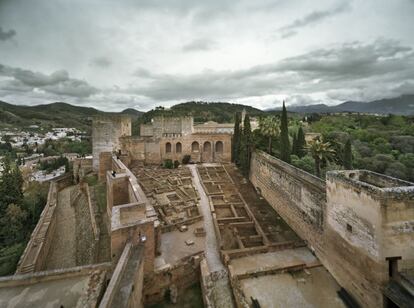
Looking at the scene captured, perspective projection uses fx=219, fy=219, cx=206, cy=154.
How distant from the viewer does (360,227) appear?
7801mm

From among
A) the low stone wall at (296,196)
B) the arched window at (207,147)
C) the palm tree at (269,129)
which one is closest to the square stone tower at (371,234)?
the low stone wall at (296,196)

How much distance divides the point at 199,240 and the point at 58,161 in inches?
1961

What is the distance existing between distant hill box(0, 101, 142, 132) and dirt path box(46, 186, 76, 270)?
245ft

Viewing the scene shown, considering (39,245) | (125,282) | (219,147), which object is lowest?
(39,245)

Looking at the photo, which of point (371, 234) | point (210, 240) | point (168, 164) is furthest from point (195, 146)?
point (371, 234)

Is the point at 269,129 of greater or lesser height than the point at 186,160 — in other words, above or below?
above

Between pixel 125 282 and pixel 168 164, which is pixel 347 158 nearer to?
pixel 168 164

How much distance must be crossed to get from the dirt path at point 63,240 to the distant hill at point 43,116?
74.6 meters

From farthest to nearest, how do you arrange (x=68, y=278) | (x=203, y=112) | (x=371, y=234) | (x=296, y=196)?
(x=203, y=112)
(x=296, y=196)
(x=371, y=234)
(x=68, y=278)

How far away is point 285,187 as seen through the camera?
14805 mm

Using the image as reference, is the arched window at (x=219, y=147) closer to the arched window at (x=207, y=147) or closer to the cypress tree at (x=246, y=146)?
the arched window at (x=207, y=147)

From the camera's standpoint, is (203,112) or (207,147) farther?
(203,112)

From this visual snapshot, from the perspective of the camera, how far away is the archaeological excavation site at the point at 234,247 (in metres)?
6.94

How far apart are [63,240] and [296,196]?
1712 centimetres
